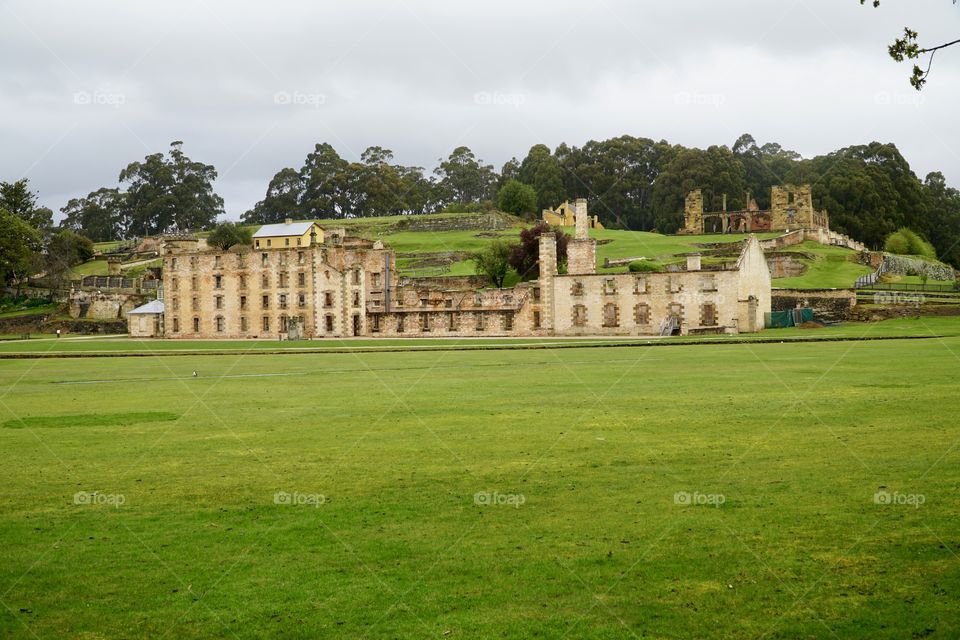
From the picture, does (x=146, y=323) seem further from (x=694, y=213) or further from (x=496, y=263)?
(x=694, y=213)

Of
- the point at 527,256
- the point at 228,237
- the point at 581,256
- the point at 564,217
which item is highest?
the point at 564,217

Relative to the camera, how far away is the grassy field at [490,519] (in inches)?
301

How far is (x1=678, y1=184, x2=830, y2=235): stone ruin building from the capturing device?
10981 cm

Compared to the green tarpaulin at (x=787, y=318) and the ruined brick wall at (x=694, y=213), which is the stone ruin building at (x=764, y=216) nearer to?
the ruined brick wall at (x=694, y=213)

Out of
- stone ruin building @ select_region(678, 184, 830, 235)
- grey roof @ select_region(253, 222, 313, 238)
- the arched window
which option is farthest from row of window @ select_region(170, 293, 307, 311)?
stone ruin building @ select_region(678, 184, 830, 235)

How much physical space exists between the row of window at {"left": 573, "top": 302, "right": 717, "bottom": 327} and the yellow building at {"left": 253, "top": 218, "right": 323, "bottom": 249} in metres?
53.6

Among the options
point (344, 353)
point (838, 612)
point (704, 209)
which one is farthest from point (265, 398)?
point (704, 209)

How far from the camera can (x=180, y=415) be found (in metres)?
19.7

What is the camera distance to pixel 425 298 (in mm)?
77562

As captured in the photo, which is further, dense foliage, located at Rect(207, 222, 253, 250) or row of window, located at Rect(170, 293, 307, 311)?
dense foliage, located at Rect(207, 222, 253, 250)

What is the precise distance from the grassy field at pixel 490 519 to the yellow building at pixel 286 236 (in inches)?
3757

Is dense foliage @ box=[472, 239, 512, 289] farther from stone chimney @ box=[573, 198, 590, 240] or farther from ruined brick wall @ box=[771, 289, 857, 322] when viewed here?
ruined brick wall @ box=[771, 289, 857, 322]

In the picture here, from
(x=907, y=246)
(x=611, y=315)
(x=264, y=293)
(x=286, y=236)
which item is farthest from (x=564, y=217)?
(x=611, y=315)

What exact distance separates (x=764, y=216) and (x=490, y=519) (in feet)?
391
